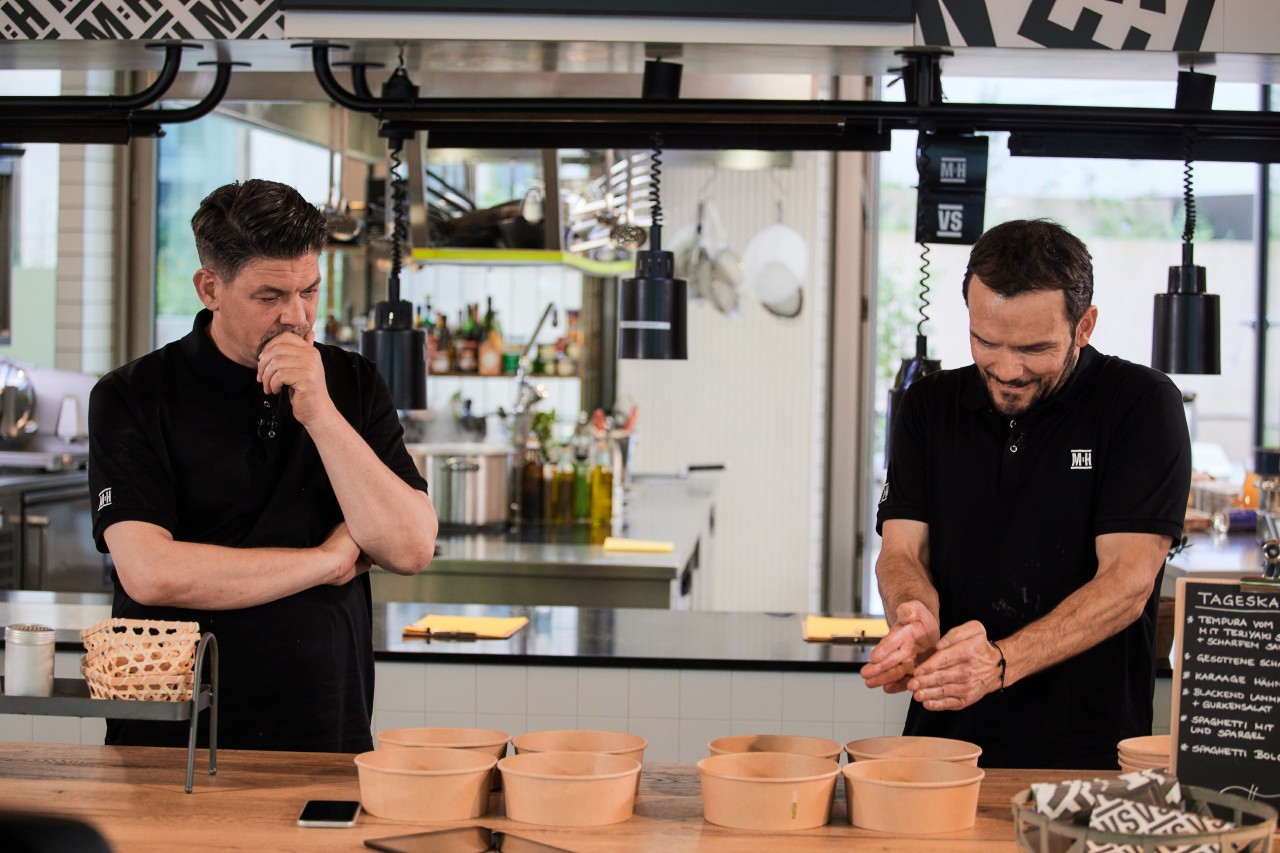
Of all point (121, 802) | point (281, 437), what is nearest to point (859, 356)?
point (281, 437)

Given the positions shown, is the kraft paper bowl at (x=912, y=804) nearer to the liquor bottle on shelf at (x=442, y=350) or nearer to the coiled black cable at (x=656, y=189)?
the coiled black cable at (x=656, y=189)

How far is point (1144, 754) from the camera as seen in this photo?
1.92m

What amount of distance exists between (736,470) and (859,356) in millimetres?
893

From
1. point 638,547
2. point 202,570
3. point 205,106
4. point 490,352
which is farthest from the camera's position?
point 490,352

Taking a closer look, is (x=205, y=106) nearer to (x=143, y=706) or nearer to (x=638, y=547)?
(x=143, y=706)

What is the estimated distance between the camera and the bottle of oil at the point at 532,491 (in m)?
5.65

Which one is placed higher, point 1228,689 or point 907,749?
point 1228,689

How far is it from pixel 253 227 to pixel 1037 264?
1257 mm

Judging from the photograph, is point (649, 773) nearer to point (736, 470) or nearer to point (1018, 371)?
point (1018, 371)

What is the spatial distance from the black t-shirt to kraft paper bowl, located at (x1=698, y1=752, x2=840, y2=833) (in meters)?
0.78

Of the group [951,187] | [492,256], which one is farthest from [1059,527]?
[492,256]

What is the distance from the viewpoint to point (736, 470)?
762 cm

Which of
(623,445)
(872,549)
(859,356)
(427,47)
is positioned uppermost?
(427,47)

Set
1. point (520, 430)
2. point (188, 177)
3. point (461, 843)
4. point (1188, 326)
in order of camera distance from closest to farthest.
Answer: point (461, 843) → point (1188, 326) → point (520, 430) → point (188, 177)
